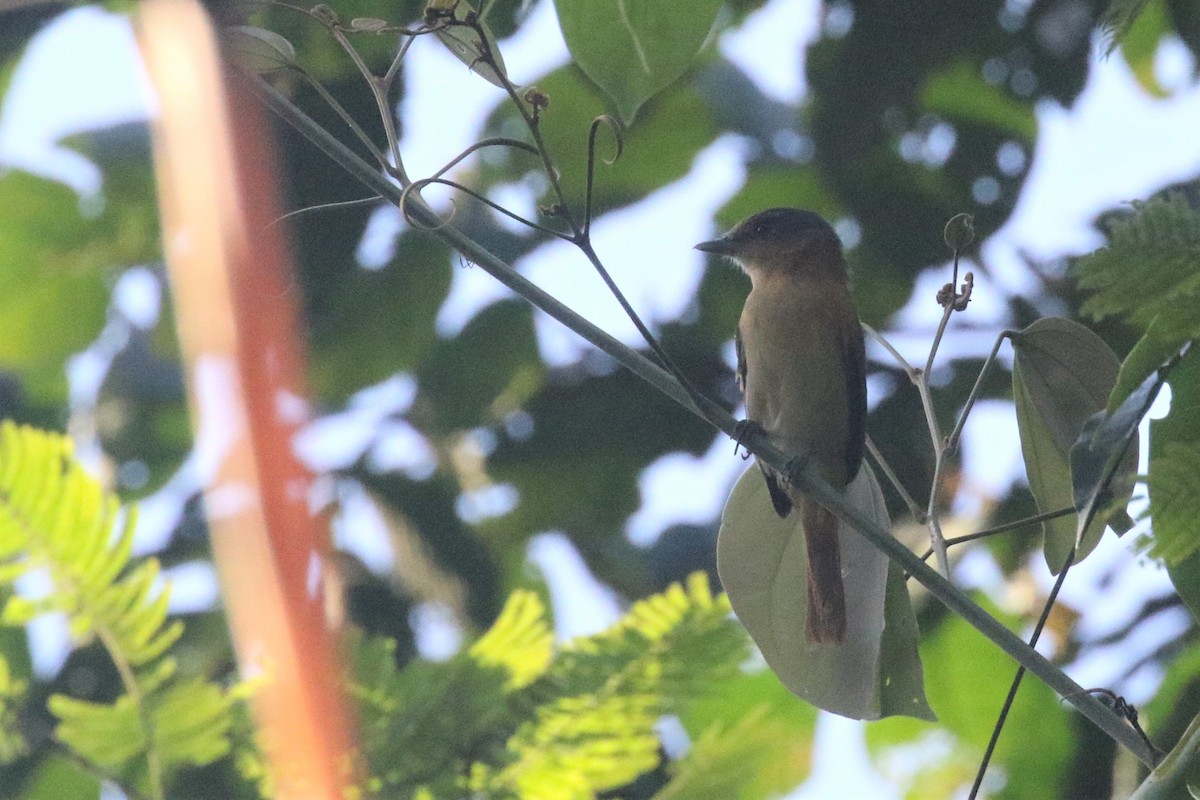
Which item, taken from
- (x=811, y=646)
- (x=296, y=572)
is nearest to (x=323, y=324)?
(x=296, y=572)

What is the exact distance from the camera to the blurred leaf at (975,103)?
126 inches

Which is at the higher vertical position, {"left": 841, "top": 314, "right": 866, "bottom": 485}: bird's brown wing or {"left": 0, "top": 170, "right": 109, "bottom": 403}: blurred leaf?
{"left": 0, "top": 170, "right": 109, "bottom": 403}: blurred leaf

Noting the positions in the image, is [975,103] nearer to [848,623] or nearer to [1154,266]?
[848,623]

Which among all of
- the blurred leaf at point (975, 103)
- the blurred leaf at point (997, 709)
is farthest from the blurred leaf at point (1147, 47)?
the blurred leaf at point (997, 709)

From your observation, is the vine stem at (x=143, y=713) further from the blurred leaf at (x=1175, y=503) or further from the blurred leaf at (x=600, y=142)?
the blurred leaf at (x=600, y=142)

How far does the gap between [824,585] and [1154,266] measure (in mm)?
751

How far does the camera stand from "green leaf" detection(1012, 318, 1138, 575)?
1.38m

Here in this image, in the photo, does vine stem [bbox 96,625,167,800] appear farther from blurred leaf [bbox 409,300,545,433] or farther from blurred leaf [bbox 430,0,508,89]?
blurred leaf [bbox 409,300,545,433]

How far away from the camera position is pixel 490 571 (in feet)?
10.6

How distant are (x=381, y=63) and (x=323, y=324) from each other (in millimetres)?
722

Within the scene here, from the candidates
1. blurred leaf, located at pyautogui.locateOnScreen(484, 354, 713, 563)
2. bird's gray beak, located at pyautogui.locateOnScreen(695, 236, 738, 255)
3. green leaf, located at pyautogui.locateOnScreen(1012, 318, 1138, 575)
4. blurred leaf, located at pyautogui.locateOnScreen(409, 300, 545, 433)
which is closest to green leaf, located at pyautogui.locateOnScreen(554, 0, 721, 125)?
green leaf, located at pyautogui.locateOnScreen(1012, 318, 1138, 575)

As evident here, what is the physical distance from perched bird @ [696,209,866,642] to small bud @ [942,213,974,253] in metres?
0.94

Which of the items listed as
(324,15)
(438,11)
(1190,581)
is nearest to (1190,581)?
(1190,581)

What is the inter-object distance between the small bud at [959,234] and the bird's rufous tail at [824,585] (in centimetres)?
35
